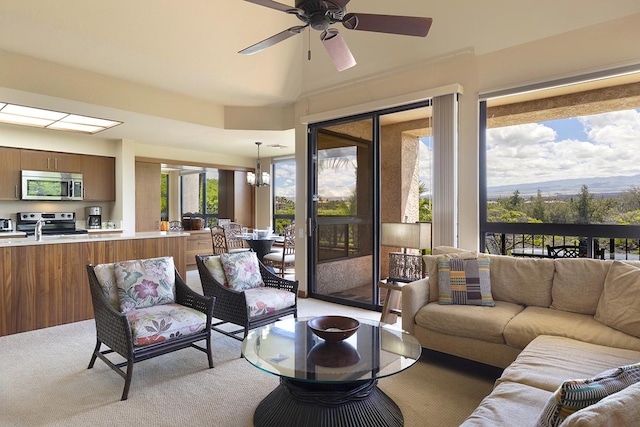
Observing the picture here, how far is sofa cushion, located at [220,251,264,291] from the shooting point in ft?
12.0

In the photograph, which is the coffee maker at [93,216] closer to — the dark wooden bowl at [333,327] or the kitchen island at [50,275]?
the kitchen island at [50,275]

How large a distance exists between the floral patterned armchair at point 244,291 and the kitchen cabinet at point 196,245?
13.8 feet

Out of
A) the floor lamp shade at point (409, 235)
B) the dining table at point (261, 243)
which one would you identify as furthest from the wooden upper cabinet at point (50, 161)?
the floor lamp shade at point (409, 235)

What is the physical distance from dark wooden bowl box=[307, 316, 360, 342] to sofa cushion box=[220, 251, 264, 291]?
147cm

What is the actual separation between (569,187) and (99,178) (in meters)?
7.09

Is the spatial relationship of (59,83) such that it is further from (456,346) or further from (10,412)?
(456,346)

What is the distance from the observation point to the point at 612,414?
89cm

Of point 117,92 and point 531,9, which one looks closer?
point 531,9

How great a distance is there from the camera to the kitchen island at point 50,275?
144 inches

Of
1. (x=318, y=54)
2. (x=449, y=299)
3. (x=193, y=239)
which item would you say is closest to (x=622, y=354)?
(x=449, y=299)

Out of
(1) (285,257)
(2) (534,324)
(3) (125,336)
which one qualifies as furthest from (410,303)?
(1) (285,257)

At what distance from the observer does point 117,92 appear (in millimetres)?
4551

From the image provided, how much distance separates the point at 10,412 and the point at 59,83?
3.32 m

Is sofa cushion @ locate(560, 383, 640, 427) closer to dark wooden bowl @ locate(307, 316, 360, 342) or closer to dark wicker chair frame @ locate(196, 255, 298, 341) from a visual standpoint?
dark wooden bowl @ locate(307, 316, 360, 342)
